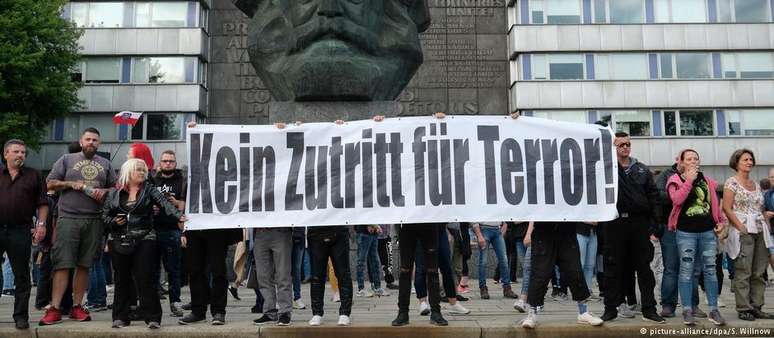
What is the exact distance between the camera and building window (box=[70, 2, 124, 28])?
109ft

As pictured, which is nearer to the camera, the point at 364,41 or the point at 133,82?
the point at 364,41

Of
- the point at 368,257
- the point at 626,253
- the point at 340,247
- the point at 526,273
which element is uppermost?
the point at 340,247

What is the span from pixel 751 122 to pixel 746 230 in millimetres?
29648

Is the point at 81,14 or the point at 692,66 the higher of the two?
the point at 81,14

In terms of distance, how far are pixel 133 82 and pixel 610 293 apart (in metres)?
31.1

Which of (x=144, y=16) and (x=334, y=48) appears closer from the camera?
(x=334, y=48)

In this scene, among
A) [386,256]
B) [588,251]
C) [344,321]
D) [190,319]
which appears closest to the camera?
[344,321]

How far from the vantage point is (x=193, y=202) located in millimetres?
6875

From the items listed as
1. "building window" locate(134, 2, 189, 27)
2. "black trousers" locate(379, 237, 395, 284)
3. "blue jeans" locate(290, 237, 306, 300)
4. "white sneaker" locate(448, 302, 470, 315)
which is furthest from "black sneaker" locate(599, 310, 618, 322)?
"building window" locate(134, 2, 189, 27)

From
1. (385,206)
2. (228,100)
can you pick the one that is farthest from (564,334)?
(228,100)

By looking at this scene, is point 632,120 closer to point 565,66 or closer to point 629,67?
point 629,67

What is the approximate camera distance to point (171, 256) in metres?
8.48

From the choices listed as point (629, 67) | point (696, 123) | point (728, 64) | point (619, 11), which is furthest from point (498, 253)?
point (728, 64)

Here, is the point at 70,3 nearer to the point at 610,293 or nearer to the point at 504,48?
the point at 504,48
